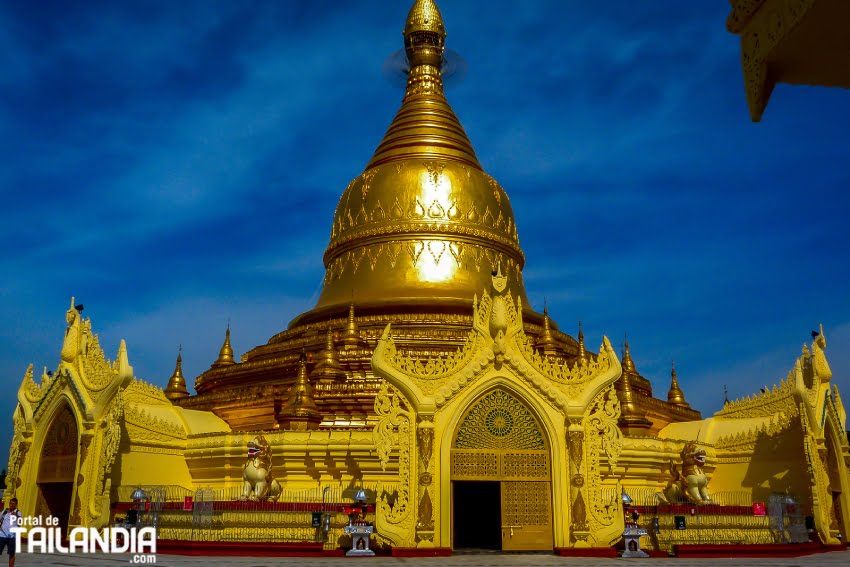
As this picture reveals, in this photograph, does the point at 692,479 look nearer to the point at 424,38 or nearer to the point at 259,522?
the point at 259,522

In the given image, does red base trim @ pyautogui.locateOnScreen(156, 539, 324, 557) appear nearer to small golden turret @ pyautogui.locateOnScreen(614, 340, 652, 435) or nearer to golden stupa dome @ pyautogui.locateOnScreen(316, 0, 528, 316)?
small golden turret @ pyautogui.locateOnScreen(614, 340, 652, 435)

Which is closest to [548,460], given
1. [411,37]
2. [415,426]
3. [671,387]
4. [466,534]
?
[415,426]

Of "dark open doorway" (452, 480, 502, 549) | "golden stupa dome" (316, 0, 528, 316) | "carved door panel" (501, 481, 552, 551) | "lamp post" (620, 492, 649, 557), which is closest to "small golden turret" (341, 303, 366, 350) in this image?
"golden stupa dome" (316, 0, 528, 316)

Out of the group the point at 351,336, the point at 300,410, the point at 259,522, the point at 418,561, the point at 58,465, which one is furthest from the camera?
the point at 351,336

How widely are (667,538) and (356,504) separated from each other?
5.07 meters

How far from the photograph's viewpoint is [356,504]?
12992 millimetres

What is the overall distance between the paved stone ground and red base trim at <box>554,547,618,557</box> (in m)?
0.33

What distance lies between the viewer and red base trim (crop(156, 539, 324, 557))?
12.4m

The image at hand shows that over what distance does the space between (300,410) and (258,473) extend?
A: 9.42 ft

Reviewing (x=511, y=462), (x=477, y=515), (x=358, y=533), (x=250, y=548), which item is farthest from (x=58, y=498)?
(x=511, y=462)

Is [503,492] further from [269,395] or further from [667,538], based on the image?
[269,395]

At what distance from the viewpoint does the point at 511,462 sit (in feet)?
41.3

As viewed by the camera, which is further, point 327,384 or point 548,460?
point 327,384

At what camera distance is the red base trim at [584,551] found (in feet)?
39.9
